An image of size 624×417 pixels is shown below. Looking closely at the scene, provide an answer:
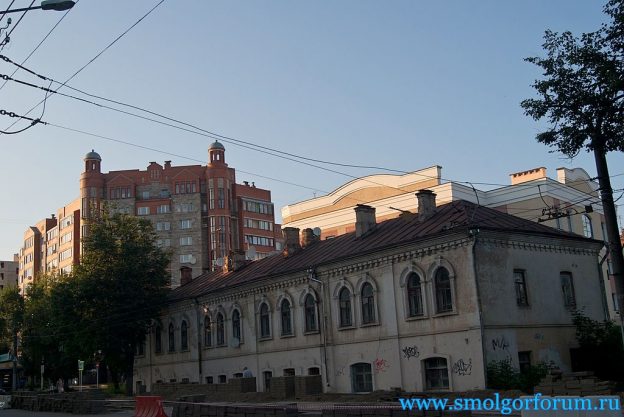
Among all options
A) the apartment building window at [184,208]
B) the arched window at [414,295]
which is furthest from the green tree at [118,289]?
the apartment building window at [184,208]

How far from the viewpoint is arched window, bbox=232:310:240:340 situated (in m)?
38.7

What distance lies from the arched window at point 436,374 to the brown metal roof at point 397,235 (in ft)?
15.7

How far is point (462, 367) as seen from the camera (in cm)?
2575

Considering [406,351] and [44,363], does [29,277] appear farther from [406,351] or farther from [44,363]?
[406,351]

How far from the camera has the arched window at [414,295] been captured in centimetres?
2802

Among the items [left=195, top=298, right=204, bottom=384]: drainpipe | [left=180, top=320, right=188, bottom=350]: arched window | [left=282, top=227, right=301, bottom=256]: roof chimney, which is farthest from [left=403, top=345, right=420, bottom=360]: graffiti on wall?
[left=180, top=320, right=188, bottom=350]: arched window

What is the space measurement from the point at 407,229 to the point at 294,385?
331 inches

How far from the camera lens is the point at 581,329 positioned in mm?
28359

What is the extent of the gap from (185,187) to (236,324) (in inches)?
2698

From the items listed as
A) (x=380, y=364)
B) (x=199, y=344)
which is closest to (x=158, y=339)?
(x=199, y=344)

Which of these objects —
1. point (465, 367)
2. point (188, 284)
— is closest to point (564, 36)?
point (465, 367)

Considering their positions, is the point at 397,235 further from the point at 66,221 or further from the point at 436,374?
the point at 66,221

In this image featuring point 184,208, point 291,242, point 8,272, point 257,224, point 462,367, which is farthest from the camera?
point 8,272

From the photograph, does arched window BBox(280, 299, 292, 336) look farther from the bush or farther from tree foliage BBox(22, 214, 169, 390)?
tree foliage BBox(22, 214, 169, 390)
